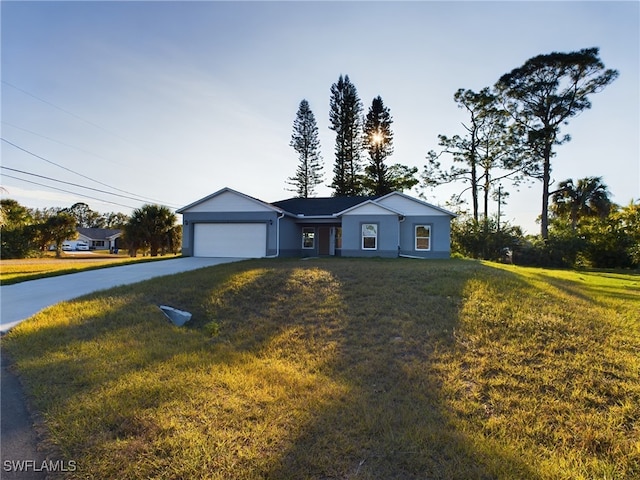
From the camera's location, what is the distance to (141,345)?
5.16 m

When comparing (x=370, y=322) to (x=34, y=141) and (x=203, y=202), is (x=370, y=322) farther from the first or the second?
(x=34, y=141)

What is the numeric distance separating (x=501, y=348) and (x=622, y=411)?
1.55 meters

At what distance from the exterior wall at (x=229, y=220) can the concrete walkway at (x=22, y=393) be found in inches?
296

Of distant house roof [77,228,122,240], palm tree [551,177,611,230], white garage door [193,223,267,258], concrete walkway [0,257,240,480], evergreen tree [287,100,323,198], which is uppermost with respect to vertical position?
evergreen tree [287,100,323,198]

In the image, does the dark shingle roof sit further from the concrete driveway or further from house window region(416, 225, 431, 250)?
the concrete driveway

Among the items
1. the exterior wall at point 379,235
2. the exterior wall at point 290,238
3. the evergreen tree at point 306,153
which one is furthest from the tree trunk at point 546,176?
the evergreen tree at point 306,153

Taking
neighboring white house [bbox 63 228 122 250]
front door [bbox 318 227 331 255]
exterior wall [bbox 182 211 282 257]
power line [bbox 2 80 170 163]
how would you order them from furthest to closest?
neighboring white house [bbox 63 228 122 250], front door [bbox 318 227 331 255], exterior wall [bbox 182 211 282 257], power line [bbox 2 80 170 163]

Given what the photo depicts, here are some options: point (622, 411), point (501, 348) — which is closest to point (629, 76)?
point (501, 348)

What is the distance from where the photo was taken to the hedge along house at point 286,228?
59.3ft

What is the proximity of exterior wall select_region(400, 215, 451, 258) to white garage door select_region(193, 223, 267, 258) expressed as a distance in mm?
7595

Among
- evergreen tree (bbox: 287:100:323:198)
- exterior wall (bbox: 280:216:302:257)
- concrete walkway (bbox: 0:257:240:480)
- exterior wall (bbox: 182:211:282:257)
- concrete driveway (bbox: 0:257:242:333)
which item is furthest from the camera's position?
evergreen tree (bbox: 287:100:323:198)

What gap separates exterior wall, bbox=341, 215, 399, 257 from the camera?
18078 mm

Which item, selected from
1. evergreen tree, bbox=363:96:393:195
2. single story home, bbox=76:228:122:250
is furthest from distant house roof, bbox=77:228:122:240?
evergreen tree, bbox=363:96:393:195

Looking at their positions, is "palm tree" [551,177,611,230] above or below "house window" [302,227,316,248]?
above
